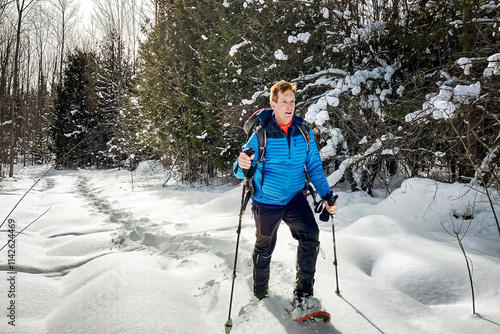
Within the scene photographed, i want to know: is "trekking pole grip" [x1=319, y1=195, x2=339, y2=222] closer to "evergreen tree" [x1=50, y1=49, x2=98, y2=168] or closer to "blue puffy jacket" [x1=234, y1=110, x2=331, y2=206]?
"blue puffy jacket" [x1=234, y1=110, x2=331, y2=206]

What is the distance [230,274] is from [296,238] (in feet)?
3.57

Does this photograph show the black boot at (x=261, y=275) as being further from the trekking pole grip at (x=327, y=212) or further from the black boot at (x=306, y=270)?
the trekking pole grip at (x=327, y=212)

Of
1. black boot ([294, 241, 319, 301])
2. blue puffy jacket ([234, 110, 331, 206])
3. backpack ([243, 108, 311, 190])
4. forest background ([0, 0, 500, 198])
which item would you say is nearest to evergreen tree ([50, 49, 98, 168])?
forest background ([0, 0, 500, 198])

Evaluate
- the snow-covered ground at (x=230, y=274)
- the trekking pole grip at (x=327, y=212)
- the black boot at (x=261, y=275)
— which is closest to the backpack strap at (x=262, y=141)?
the trekking pole grip at (x=327, y=212)

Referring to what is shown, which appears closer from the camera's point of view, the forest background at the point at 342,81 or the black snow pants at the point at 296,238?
the black snow pants at the point at 296,238

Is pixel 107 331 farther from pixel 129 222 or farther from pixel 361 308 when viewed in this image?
pixel 129 222

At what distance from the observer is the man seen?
2.70 meters

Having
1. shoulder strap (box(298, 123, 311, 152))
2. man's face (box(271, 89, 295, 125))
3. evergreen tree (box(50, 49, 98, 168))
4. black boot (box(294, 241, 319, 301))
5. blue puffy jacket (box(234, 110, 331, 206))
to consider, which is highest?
evergreen tree (box(50, 49, 98, 168))

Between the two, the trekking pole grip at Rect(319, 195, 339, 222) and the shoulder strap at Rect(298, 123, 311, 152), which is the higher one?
the shoulder strap at Rect(298, 123, 311, 152)

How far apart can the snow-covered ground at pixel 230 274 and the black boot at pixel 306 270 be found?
0.81 feet

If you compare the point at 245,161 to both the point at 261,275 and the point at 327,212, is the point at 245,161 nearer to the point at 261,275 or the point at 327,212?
the point at 327,212

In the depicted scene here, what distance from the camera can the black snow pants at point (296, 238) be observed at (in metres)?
2.69

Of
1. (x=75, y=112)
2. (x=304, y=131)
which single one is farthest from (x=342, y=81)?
(x=75, y=112)

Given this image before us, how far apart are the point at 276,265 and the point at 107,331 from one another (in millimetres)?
1879
